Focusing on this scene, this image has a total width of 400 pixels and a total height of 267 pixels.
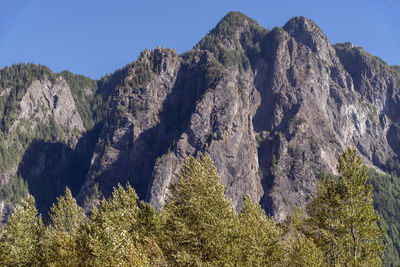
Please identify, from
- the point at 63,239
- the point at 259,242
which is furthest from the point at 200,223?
the point at 63,239

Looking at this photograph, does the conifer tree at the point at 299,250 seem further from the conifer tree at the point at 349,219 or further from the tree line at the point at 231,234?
the conifer tree at the point at 349,219

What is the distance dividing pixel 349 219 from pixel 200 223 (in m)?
16.6

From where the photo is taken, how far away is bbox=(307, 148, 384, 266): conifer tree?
151 ft

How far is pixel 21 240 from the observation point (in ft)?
218

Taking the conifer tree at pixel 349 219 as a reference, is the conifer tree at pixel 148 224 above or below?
above

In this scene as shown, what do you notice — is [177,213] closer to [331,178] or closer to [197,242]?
[197,242]

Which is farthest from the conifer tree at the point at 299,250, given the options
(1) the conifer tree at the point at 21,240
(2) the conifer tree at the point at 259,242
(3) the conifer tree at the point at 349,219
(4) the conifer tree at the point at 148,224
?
(1) the conifer tree at the point at 21,240

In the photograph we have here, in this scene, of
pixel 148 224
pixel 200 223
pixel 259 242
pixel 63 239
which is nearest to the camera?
pixel 200 223

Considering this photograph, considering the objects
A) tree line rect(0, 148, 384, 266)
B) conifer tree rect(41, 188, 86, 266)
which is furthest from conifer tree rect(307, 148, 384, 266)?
conifer tree rect(41, 188, 86, 266)

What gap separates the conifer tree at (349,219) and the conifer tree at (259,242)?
7.52 meters

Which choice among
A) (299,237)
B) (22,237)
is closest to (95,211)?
(22,237)

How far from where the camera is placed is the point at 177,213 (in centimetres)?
5138

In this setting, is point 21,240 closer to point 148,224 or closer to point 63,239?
point 63,239

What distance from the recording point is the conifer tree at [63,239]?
58.4 meters
